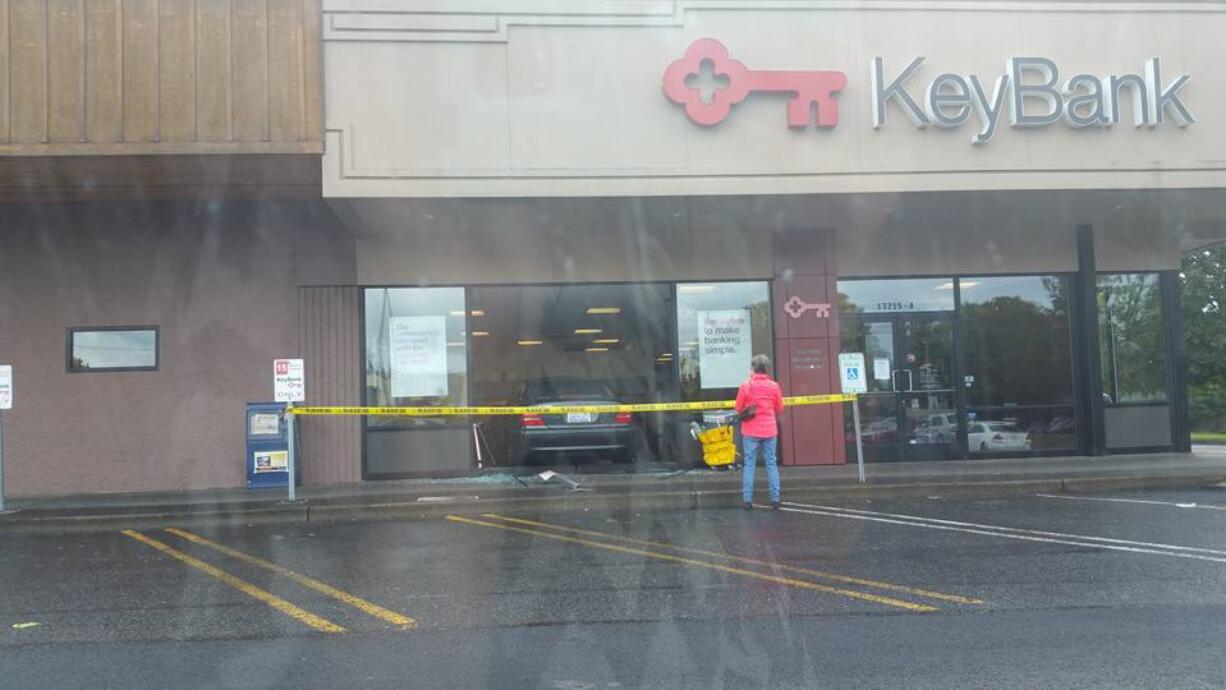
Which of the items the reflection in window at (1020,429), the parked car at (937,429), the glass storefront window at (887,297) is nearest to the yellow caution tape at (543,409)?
the glass storefront window at (887,297)

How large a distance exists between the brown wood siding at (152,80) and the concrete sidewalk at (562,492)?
166 inches

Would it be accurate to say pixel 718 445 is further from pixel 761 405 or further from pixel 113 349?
pixel 113 349

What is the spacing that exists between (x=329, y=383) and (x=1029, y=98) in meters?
10.4

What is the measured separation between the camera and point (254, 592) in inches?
306

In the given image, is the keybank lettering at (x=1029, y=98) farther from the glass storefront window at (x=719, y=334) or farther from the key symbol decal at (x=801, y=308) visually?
the glass storefront window at (x=719, y=334)

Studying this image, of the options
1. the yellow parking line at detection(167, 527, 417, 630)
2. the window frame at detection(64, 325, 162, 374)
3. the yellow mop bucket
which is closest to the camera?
the yellow parking line at detection(167, 527, 417, 630)

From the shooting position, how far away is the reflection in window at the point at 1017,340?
53.0 feet

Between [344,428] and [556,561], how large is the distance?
6.90 metres

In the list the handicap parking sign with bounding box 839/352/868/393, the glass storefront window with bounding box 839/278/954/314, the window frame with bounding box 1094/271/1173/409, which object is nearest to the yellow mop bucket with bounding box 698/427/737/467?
the handicap parking sign with bounding box 839/352/868/393

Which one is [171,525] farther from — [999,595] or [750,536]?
[999,595]

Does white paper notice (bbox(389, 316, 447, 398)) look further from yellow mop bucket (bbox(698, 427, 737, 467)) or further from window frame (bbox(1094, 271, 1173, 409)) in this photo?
window frame (bbox(1094, 271, 1173, 409))

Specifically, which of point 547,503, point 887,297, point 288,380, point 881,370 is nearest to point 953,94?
point 887,297

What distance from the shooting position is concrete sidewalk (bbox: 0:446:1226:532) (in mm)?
12141

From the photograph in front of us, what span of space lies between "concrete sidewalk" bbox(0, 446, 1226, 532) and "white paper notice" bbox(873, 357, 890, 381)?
150 centimetres
